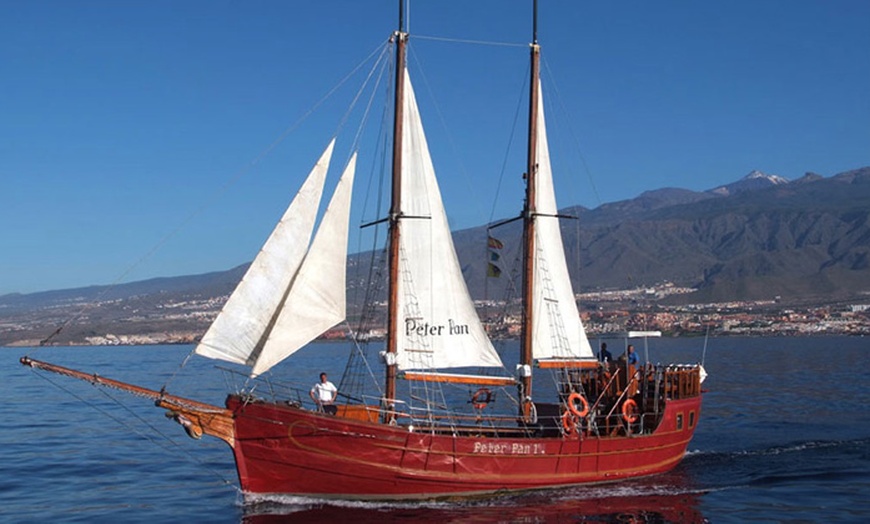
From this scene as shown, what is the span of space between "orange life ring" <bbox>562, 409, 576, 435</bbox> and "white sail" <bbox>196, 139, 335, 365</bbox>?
964 cm

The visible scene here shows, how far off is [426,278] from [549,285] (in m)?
6.09

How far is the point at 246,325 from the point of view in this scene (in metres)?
26.1

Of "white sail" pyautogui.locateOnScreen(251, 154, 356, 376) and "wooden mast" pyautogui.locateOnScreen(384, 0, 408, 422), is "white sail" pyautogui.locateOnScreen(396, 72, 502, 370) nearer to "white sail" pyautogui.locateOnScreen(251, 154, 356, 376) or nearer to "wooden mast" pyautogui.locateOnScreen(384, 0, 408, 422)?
"wooden mast" pyautogui.locateOnScreen(384, 0, 408, 422)

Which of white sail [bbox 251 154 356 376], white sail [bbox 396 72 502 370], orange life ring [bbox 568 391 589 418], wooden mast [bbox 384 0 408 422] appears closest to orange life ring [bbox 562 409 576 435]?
orange life ring [bbox 568 391 589 418]

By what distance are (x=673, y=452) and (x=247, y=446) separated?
51.3 feet

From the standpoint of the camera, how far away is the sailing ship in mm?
26406

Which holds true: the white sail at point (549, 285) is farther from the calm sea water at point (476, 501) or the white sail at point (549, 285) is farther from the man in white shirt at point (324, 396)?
the man in white shirt at point (324, 396)

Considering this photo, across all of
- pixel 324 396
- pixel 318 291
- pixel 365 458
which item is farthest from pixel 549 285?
pixel 365 458

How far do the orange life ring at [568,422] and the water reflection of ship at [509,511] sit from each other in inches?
79.0

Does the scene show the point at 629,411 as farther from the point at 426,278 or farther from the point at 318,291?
the point at 318,291

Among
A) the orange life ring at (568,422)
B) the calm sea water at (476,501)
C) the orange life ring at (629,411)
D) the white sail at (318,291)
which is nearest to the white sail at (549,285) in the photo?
the orange life ring at (629,411)

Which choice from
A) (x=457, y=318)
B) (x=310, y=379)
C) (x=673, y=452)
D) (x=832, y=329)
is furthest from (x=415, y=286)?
(x=832, y=329)

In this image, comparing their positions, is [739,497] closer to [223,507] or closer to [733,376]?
[223,507]

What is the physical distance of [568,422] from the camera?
3028cm
